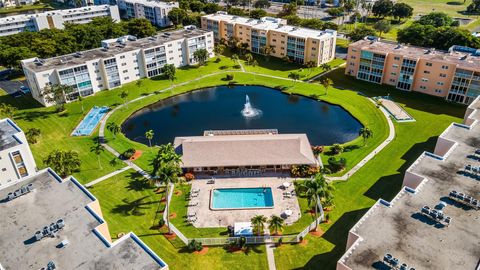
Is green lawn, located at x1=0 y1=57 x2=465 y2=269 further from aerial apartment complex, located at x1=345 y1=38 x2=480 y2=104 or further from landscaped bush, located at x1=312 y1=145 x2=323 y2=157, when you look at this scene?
landscaped bush, located at x1=312 y1=145 x2=323 y2=157

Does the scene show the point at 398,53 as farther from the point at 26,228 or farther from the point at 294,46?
the point at 26,228

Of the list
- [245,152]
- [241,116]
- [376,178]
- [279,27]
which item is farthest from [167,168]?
[279,27]

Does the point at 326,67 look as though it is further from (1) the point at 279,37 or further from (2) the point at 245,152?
(2) the point at 245,152

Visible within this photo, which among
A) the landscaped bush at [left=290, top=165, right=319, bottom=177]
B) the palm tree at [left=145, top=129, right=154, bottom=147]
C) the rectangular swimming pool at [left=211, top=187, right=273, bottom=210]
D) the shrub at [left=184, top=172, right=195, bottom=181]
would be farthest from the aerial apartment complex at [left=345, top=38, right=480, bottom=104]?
the shrub at [left=184, top=172, right=195, bottom=181]

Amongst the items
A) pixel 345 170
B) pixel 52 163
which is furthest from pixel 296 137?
pixel 52 163

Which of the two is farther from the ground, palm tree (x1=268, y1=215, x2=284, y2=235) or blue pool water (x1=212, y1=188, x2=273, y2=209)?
palm tree (x1=268, y1=215, x2=284, y2=235)

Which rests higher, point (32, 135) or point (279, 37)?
point (279, 37)

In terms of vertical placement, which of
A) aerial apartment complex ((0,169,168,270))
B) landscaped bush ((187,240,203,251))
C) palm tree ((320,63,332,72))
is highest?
aerial apartment complex ((0,169,168,270))
